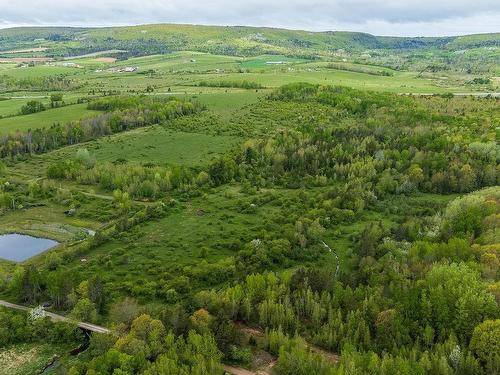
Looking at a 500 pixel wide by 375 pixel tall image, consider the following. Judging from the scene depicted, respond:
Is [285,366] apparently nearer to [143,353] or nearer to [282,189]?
[143,353]

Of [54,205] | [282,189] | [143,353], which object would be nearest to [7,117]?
[54,205]

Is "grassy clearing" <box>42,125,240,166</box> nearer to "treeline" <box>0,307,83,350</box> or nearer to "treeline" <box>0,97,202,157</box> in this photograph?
"treeline" <box>0,97,202,157</box>

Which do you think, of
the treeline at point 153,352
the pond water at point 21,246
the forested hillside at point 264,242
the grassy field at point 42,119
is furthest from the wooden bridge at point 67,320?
the grassy field at point 42,119

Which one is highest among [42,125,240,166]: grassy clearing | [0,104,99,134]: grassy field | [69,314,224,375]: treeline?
[0,104,99,134]: grassy field

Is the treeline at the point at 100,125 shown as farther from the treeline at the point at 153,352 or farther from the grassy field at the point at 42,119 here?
the treeline at the point at 153,352

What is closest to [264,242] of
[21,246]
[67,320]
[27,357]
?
[67,320]

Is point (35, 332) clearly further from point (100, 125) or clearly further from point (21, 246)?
point (100, 125)

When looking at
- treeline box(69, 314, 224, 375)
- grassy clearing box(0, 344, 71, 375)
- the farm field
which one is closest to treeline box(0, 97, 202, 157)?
the farm field
